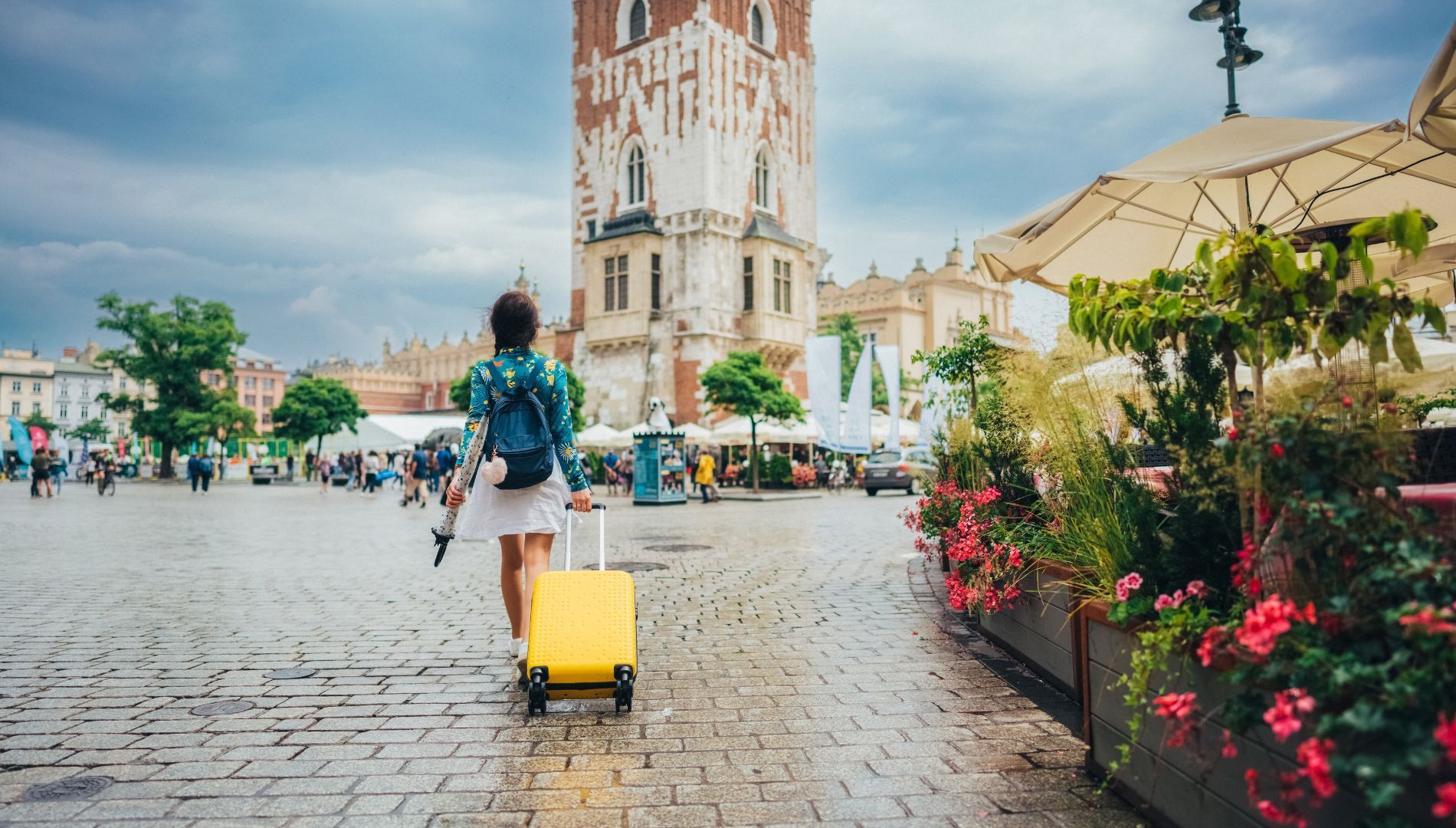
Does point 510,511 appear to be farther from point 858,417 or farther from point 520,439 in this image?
point 858,417

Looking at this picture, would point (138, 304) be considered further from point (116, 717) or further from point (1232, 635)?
point (1232, 635)

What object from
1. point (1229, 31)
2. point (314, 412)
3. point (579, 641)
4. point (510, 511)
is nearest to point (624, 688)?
point (579, 641)

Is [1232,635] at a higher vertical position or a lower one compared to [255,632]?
higher

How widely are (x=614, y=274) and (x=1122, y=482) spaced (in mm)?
38749

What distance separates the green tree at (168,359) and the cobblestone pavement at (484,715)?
1809 inches

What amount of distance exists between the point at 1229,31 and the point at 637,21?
36.9 meters

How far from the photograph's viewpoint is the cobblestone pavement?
3082mm

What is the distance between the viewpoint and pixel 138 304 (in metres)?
49.4

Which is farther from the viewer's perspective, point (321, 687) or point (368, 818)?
point (321, 687)

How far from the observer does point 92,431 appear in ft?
335

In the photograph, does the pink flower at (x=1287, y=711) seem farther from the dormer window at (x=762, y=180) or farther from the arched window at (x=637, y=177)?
the arched window at (x=637, y=177)

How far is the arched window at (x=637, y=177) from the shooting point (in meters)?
41.3

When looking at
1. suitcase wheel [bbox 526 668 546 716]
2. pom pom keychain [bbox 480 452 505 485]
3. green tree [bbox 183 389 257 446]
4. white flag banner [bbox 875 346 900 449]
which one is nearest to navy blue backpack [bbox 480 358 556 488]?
pom pom keychain [bbox 480 452 505 485]

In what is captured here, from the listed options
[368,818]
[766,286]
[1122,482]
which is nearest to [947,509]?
[1122,482]
